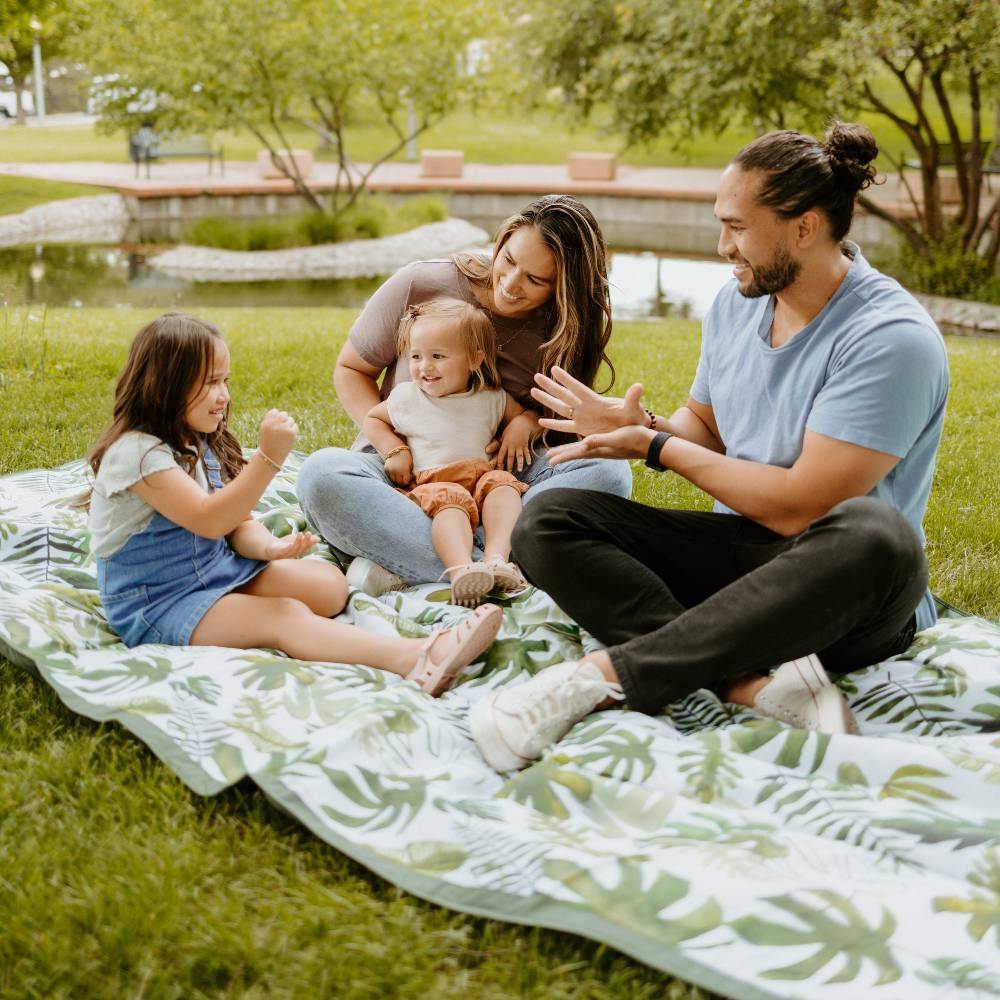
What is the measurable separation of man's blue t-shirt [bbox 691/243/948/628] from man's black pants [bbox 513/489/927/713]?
180mm

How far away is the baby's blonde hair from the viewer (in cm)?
319

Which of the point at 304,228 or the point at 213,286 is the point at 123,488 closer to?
the point at 213,286

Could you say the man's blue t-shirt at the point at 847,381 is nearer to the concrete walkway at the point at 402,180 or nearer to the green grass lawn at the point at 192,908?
the green grass lawn at the point at 192,908

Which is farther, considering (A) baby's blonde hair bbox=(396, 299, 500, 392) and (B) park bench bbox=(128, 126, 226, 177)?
(B) park bench bbox=(128, 126, 226, 177)

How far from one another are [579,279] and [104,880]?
80.2 inches

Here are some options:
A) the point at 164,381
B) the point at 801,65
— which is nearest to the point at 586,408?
the point at 164,381

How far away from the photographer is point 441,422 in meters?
3.25

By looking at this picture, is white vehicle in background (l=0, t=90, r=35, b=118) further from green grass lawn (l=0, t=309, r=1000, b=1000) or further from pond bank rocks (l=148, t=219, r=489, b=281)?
green grass lawn (l=0, t=309, r=1000, b=1000)

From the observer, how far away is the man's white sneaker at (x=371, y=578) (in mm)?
3043

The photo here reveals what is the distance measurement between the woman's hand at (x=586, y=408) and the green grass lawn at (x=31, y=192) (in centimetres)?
1566

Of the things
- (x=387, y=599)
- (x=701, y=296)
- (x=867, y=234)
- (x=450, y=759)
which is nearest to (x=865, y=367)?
(x=450, y=759)

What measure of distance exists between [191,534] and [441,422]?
2.93 feet

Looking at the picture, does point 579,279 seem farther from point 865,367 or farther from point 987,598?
point 987,598

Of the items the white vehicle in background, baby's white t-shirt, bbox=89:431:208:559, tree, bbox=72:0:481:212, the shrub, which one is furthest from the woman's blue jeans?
the white vehicle in background
